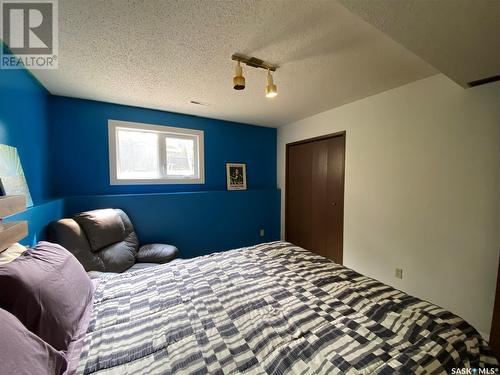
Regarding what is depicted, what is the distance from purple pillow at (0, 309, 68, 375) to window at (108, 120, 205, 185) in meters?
2.30

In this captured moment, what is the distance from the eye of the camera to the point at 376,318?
1.02m

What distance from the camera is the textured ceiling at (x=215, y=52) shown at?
118cm

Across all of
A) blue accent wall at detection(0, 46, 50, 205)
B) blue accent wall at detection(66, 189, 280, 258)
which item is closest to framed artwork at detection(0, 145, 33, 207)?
blue accent wall at detection(0, 46, 50, 205)

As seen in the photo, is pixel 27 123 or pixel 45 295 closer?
pixel 45 295

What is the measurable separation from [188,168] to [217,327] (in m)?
2.57

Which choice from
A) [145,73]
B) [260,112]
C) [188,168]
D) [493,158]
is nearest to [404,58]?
[493,158]

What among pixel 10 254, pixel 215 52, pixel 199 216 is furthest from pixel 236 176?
pixel 10 254

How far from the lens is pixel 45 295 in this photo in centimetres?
86

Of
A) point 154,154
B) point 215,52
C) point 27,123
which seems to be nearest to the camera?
point 215,52

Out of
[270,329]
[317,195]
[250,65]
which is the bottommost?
[270,329]

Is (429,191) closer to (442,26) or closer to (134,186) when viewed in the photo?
(442,26)

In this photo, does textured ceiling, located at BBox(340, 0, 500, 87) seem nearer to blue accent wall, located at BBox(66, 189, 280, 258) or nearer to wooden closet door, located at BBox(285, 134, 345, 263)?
wooden closet door, located at BBox(285, 134, 345, 263)

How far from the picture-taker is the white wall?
168 cm

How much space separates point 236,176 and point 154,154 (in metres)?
1.30
